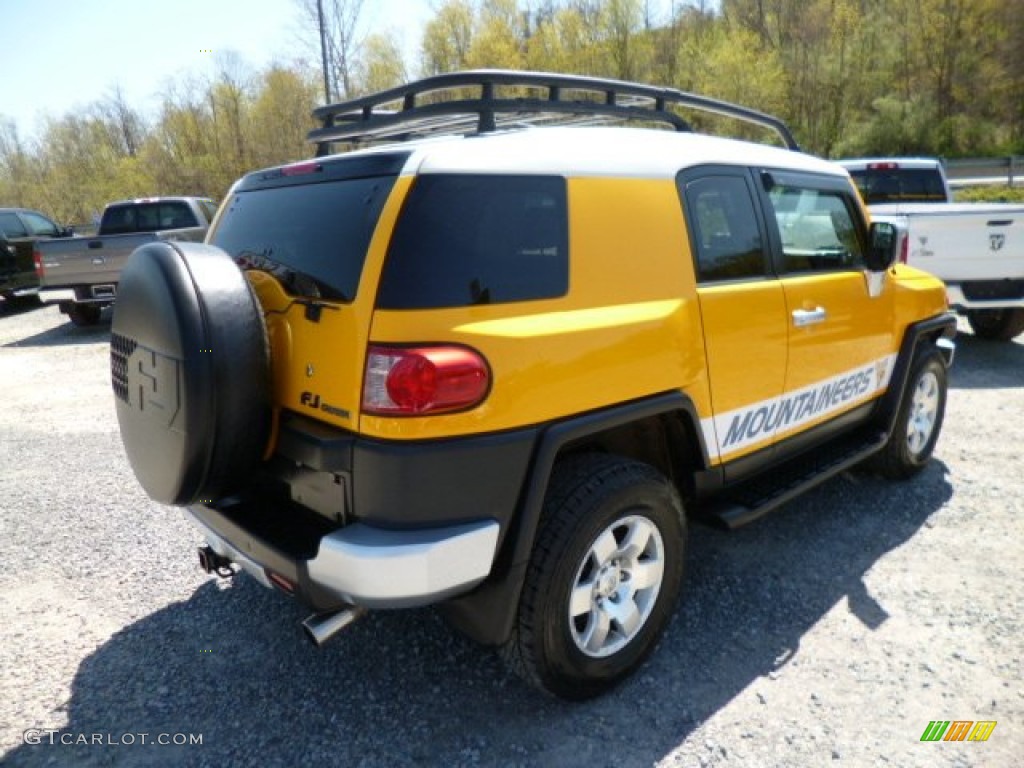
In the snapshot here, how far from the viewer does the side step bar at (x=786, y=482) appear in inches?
113

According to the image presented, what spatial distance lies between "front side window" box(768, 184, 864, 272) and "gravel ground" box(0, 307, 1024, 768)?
1447 millimetres

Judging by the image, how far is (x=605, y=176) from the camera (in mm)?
2336

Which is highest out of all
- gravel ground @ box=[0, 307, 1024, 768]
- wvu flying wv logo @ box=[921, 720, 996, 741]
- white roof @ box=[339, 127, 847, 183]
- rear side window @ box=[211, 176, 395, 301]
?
white roof @ box=[339, 127, 847, 183]

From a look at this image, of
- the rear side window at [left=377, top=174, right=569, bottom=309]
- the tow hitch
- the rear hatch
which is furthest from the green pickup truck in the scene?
the rear side window at [left=377, top=174, right=569, bottom=309]

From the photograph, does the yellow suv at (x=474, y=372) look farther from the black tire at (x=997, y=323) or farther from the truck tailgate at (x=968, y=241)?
the black tire at (x=997, y=323)

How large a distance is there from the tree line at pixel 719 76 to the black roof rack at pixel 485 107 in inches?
1249

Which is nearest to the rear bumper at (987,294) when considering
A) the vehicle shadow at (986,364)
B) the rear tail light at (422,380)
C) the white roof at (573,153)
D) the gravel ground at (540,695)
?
the vehicle shadow at (986,364)

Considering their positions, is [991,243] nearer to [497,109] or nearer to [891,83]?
[497,109]

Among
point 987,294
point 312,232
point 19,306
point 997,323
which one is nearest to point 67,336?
point 19,306

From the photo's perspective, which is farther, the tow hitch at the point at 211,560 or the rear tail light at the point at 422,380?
the tow hitch at the point at 211,560

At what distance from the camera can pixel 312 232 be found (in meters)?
2.27

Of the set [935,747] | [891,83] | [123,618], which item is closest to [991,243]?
[935,747]

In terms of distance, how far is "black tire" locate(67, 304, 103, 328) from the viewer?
10.7 meters

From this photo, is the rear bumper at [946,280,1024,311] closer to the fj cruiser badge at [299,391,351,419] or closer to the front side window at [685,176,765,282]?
Answer: the front side window at [685,176,765,282]
